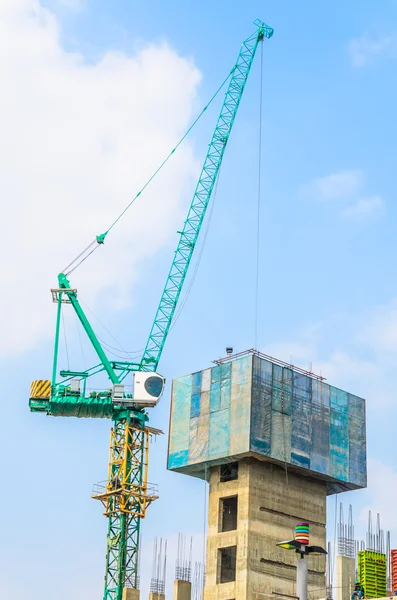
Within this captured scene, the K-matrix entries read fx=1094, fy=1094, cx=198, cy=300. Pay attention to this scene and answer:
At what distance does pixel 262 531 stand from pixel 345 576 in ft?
34.7

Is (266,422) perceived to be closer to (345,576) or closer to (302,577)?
(345,576)

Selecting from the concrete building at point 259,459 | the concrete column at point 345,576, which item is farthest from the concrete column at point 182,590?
the concrete column at point 345,576

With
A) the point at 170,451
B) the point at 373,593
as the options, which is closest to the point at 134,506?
the point at 170,451

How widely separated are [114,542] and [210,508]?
1663 inches

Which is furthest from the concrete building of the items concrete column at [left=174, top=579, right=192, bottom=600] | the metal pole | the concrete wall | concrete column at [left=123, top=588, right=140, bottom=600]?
the metal pole

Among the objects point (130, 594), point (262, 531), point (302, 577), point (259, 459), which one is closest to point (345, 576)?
point (262, 531)

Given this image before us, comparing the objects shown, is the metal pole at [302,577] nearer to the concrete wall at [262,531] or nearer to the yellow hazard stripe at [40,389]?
the concrete wall at [262,531]

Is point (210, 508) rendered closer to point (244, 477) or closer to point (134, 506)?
point (244, 477)

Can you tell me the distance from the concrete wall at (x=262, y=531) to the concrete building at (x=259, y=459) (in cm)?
10

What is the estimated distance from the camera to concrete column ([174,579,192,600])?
109 m

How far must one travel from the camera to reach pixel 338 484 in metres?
117

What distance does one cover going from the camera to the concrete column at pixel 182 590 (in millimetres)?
108625

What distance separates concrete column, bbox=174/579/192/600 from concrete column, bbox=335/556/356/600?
667 inches

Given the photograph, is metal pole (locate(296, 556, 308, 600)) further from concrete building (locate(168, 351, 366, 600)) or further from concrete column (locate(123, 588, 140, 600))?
concrete column (locate(123, 588, 140, 600))
